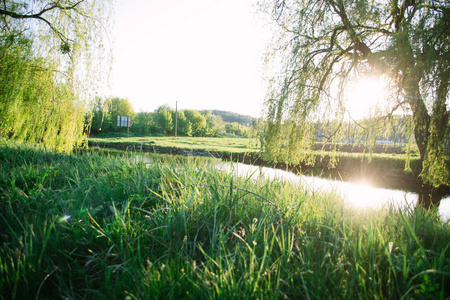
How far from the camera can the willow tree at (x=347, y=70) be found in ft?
15.4

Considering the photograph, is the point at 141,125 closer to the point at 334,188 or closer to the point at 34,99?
the point at 34,99

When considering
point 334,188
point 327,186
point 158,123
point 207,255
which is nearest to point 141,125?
point 158,123

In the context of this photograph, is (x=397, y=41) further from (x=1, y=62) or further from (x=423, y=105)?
(x=1, y=62)

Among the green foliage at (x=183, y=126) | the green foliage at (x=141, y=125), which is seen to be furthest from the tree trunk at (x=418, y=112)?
the green foliage at (x=183, y=126)

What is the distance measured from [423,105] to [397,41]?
142cm

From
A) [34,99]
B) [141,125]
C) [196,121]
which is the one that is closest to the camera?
Answer: [34,99]

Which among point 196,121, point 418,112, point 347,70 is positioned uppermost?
→ point 196,121

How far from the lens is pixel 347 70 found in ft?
20.6

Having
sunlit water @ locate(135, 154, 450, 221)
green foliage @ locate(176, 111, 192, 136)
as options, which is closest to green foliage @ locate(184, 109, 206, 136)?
green foliage @ locate(176, 111, 192, 136)

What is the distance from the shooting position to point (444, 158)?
536 centimetres

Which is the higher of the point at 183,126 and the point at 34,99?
the point at 183,126

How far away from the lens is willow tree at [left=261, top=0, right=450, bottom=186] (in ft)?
15.4

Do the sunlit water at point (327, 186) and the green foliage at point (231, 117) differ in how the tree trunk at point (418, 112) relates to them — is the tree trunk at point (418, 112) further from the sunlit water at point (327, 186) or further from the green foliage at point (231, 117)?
the green foliage at point (231, 117)

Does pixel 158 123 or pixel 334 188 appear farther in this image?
pixel 158 123
